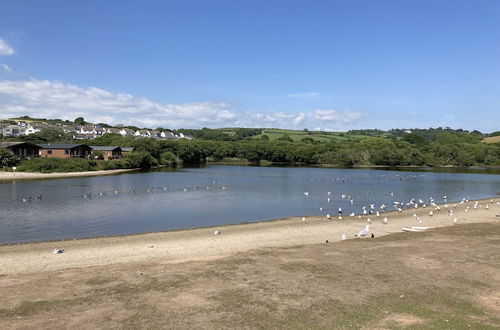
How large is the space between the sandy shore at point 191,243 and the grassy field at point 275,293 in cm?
327

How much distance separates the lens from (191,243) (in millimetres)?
24609

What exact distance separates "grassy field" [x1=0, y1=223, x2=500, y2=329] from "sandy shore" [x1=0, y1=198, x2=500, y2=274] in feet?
10.7

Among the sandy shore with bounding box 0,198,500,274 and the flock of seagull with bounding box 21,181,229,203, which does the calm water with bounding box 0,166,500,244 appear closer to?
the flock of seagull with bounding box 21,181,229,203

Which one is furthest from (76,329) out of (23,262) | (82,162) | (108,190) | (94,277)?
(82,162)

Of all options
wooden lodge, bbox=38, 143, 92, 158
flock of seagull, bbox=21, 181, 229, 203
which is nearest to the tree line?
wooden lodge, bbox=38, 143, 92, 158

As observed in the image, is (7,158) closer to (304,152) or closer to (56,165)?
(56,165)

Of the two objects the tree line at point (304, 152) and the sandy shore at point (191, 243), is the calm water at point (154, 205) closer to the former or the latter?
the sandy shore at point (191, 243)

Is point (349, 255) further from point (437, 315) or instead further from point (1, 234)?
point (1, 234)

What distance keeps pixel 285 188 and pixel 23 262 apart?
47.7 metres

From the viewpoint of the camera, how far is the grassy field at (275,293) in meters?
11.4

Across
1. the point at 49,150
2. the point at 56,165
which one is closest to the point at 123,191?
the point at 56,165

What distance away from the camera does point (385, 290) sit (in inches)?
551

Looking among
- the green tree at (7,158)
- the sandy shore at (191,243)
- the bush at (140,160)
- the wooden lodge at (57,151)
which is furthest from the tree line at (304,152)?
the sandy shore at (191,243)

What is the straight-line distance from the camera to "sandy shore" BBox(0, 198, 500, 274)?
20.2m
